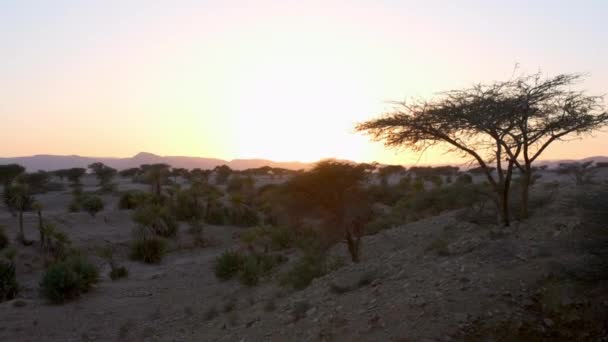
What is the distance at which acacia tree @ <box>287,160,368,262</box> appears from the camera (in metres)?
15.2

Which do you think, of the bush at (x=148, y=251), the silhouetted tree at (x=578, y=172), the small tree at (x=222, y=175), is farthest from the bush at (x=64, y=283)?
the small tree at (x=222, y=175)

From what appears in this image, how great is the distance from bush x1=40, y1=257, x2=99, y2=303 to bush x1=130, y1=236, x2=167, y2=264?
19.5 ft

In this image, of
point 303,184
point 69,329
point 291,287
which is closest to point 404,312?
point 291,287

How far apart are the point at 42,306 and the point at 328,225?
827 cm

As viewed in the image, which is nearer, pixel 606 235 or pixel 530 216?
pixel 606 235

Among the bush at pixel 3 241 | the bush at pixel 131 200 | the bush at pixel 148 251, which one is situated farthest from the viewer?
the bush at pixel 131 200

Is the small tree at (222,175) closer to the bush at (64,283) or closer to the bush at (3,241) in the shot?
the bush at (3,241)

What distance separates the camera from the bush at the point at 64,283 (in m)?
15.3

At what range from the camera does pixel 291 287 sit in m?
13.4

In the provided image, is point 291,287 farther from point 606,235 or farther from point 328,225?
point 606,235

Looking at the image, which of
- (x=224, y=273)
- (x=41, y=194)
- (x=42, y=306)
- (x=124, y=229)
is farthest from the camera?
(x=41, y=194)

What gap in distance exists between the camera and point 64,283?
15.4 m

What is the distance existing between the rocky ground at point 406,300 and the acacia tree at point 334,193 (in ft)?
6.58

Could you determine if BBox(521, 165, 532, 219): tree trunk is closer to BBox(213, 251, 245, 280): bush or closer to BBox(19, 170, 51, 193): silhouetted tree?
BBox(213, 251, 245, 280): bush
